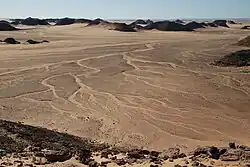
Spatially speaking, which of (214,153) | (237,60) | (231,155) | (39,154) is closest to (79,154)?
(39,154)

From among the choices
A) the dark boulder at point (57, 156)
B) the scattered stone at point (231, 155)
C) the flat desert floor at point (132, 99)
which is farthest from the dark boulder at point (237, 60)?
the dark boulder at point (57, 156)

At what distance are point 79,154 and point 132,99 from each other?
334 inches

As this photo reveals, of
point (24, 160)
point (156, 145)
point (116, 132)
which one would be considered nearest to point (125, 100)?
point (116, 132)

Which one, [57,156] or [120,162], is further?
[57,156]

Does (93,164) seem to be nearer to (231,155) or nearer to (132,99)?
(231,155)

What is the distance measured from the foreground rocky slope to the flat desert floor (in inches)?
88.8

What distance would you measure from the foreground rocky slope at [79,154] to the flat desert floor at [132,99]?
225 cm

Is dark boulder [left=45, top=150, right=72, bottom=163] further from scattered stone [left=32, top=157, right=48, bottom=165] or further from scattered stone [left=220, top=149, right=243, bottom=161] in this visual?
scattered stone [left=220, top=149, right=243, bottom=161]

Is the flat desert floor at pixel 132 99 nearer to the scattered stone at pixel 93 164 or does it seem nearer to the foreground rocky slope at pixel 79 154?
the foreground rocky slope at pixel 79 154

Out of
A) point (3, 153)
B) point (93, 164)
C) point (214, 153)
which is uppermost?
point (214, 153)

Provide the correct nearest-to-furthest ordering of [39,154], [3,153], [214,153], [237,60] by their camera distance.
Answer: [214,153], [39,154], [3,153], [237,60]

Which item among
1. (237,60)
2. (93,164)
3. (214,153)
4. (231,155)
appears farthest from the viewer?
(237,60)

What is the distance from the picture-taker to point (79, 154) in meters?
8.89

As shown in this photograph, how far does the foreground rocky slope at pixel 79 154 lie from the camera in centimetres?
780
